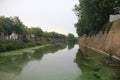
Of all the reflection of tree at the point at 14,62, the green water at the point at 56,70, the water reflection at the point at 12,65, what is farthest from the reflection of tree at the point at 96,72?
the reflection of tree at the point at 14,62

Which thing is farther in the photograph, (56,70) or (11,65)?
(11,65)

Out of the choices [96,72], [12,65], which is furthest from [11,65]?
[96,72]

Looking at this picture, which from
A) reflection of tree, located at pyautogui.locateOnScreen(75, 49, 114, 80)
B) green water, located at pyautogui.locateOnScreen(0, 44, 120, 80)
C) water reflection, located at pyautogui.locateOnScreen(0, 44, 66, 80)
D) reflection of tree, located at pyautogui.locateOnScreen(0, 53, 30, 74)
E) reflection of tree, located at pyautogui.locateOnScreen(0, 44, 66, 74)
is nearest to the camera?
reflection of tree, located at pyautogui.locateOnScreen(75, 49, 114, 80)

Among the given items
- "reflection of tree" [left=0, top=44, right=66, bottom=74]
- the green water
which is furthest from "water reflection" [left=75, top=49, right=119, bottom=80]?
"reflection of tree" [left=0, top=44, right=66, bottom=74]

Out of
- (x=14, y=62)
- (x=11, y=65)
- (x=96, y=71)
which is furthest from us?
(x=14, y=62)

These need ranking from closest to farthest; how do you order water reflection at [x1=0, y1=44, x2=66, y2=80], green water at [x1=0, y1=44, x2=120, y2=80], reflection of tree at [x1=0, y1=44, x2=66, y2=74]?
green water at [x1=0, y1=44, x2=120, y2=80], water reflection at [x1=0, y1=44, x2=66, y2=80], reflection of tree at [x1=0, y1=44, x2=66, y2=74]

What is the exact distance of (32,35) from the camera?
86000mm

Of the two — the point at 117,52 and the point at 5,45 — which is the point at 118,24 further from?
the point at 5,45

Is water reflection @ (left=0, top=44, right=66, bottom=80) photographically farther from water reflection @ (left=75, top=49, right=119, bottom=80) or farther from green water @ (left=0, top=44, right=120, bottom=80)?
water reflection @ (left=75, top=49, right=119, bottom=80)

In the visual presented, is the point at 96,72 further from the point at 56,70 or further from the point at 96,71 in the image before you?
the point at 56,70

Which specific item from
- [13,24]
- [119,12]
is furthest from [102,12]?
[13,24]

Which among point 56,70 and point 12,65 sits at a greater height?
point 12,65

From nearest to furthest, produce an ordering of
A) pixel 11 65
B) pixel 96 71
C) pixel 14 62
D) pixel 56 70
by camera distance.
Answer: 1. pixel 96 71
2. pixel 56 70
3. pixel 11 65
4. pixel 14 62

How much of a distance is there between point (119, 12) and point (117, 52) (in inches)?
485
